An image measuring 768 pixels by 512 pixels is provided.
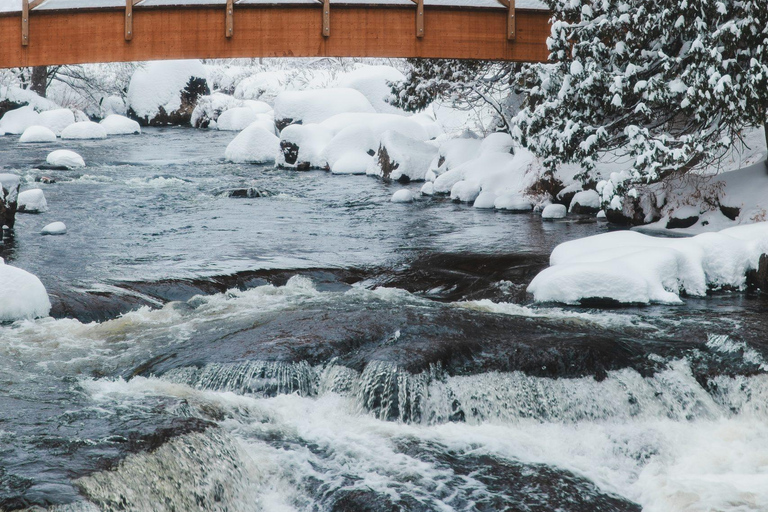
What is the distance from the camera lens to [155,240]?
41.3 feet

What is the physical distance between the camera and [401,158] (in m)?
20.5

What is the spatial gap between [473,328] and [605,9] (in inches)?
260

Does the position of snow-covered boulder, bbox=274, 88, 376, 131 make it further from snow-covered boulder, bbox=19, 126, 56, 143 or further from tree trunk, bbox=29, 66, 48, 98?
tree trunk, bbox=29, 66, 48, 98

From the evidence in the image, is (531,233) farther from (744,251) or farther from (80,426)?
(80,426)

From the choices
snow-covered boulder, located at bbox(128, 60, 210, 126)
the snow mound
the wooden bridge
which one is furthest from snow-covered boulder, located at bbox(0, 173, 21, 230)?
snow-covered boulder, located at bbox(128, 60, 210, 126)

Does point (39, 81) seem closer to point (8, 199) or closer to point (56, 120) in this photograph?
point (56, 120)

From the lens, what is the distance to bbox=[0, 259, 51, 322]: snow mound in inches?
324

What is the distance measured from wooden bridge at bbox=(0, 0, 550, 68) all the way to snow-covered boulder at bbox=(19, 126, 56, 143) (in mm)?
15240

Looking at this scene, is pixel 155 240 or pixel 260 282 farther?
pixel 155 240

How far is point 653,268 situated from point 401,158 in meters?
11.9

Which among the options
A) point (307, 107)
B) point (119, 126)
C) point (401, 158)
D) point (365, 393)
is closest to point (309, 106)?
point (307, 107)

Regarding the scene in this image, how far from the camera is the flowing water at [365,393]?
5207mm

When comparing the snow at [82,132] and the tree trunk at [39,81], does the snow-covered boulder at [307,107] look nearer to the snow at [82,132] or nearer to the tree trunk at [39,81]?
the snow at [82,132]

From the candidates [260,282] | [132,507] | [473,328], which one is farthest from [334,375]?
[260,282]
